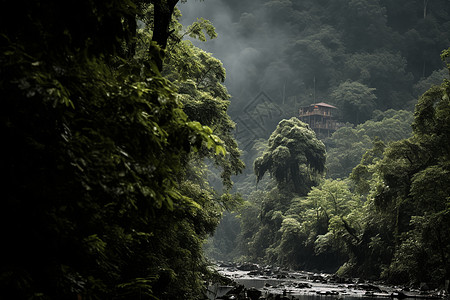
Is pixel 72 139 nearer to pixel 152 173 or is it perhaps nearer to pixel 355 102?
pixel 152 173

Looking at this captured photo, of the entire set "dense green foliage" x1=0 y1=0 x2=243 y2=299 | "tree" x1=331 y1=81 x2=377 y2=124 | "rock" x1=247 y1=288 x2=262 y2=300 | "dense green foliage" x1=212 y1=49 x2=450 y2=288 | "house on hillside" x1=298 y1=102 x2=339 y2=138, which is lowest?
"rock" x1=247 y1=288 x2=262 y2=300

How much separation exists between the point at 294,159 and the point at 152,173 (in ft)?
152

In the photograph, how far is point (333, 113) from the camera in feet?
291

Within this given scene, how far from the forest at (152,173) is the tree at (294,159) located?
0.17 m

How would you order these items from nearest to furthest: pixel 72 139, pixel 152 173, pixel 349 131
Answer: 1. pixel 72 139
2. pixel 152 173
3. pixel 349 131

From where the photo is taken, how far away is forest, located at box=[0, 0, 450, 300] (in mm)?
2654

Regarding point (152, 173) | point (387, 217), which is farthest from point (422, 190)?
point (152, 173)

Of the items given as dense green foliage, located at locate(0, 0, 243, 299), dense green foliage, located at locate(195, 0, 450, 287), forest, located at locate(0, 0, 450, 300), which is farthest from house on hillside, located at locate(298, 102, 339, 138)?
dense green foliage, located at locate(0, 0, 243, 299)

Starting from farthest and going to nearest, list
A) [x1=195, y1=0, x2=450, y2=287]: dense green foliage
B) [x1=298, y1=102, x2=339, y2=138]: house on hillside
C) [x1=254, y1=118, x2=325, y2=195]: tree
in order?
[x1=298, y1=102, x2=339, y2=138]: house on hillside → [x1=254, y1=118, x2=325, y2=195]: tree → [x1=195, y1=0, x2=450, y2=287]: dense green foliage

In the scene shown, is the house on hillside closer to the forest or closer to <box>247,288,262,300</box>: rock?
the forest

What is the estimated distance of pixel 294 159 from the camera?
1925 inches

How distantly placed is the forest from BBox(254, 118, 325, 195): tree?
166 mm

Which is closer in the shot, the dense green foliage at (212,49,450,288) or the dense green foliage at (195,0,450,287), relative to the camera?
the dense green foliage at (212,49,450,288)

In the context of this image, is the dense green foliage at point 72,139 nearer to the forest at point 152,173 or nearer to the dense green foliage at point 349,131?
the forest at point 152,173
